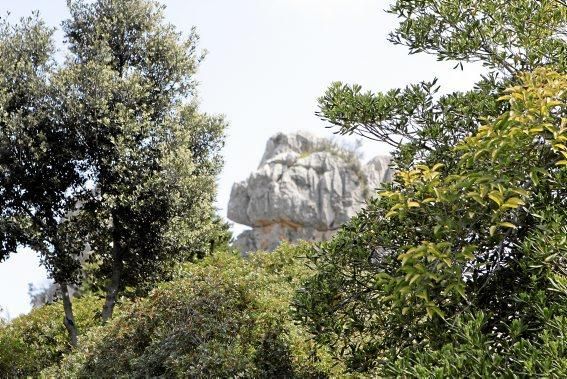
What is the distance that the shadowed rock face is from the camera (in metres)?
51.6

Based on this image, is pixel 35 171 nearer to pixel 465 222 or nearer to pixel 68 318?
pixel 68 318

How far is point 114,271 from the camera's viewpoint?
20141 mm

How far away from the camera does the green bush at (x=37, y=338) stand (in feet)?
58.6

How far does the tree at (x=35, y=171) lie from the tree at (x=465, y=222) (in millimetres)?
11980

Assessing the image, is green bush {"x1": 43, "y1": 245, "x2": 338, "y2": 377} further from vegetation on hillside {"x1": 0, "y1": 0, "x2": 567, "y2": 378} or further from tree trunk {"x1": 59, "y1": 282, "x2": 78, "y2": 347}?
tree trunk {"x1": 59, "y1": 282, "x2": 78, "y2": 347}

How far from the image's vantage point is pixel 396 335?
805 cm

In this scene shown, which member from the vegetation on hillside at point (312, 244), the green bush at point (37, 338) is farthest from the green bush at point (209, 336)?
the green bush at point (37, 338)

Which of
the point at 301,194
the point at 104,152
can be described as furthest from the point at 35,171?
the point at 301,194

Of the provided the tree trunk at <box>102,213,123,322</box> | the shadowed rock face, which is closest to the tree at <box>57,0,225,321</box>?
the tree trunk at <box>102,213,123,322</box>

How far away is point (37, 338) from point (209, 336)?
10081 millimetres

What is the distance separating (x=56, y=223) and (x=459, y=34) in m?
13.9

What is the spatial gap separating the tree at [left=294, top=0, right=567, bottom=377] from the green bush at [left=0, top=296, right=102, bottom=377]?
11005 mm

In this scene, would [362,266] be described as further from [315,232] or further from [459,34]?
[315,232]

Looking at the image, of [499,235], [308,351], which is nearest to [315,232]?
[308,351]
